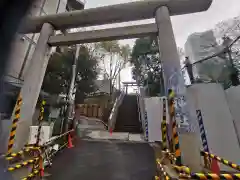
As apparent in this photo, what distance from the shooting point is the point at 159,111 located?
795cm

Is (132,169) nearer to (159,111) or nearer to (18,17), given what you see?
(159,111)

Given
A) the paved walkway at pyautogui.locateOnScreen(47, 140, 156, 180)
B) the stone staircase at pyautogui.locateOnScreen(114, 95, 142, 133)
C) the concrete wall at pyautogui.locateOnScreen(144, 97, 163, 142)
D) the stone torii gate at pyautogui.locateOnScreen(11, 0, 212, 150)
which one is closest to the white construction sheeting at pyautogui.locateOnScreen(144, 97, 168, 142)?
the concrete wall at pyautogui.locateOnScreen(144, 97, 163, 142)

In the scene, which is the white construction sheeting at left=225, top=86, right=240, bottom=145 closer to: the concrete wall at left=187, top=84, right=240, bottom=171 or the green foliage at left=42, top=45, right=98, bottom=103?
the concrete wall at left=187, top=84, right=240, bottom=171

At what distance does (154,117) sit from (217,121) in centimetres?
333

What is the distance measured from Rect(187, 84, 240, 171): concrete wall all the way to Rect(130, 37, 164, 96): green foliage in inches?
343

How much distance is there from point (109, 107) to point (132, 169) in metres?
11.3

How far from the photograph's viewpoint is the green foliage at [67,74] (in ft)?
36.6

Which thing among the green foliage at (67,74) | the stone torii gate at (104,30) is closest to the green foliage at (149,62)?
the green foliage at (67,74)

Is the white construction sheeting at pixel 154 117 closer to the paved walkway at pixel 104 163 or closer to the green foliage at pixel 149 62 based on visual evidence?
the paved walkway at pixel 104 163

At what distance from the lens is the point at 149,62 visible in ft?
55.1

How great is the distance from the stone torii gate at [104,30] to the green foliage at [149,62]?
9.36m

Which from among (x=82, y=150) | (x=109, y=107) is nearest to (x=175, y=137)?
(x=82, y=150)

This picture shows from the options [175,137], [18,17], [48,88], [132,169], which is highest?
[48,88]

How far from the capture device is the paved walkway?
169 inches
